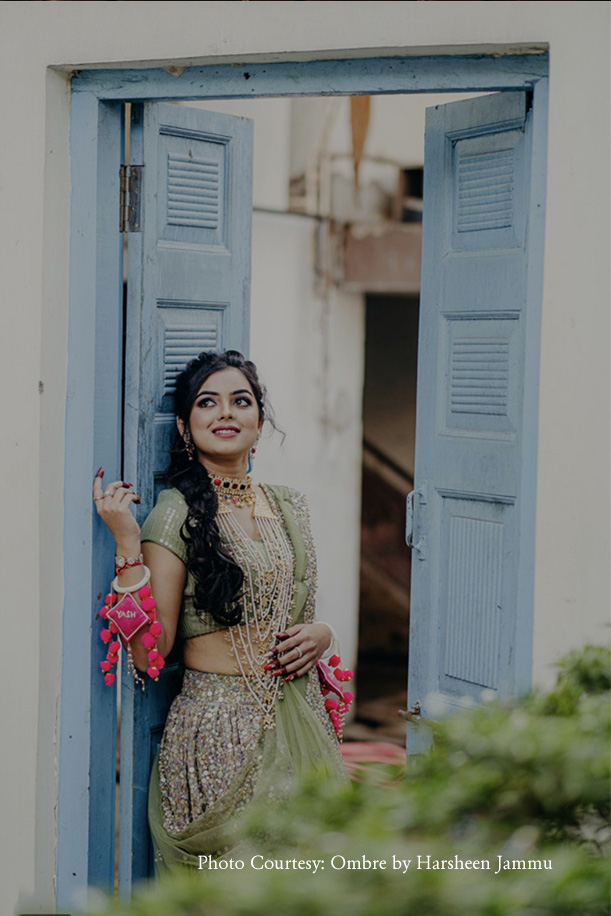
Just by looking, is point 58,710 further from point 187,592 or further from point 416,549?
point 416,549

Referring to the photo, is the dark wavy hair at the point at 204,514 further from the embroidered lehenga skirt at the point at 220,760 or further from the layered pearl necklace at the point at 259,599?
the embroidered lehenga skirt at the point at 220,760

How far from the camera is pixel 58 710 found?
11.1 ft

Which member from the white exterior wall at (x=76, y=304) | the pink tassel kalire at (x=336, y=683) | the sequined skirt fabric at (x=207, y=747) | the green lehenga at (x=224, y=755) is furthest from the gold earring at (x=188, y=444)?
the pink tassel kalire at (x=336, y=683)

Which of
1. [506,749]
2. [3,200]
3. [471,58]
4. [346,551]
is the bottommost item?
[346,551]

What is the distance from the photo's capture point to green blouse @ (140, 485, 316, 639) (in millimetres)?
3369

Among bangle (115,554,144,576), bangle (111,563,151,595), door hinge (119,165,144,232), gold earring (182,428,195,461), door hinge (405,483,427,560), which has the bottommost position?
bangle (111,563,151,595)

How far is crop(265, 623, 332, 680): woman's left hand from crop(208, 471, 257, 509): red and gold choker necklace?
1.25ft

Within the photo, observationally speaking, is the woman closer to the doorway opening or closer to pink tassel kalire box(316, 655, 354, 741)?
pink tassel kalire box(316, 655, 354, 741)

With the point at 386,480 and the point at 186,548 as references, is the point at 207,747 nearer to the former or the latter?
the point at 186,548

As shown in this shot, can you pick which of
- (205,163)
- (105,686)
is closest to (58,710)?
(105,686)

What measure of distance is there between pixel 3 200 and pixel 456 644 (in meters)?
1.66

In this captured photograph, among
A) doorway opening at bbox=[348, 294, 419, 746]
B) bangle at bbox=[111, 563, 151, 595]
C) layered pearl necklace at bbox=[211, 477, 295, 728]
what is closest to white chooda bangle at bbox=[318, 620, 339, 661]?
layered pearl necklace at bbox=[211, 477, 295, 728]

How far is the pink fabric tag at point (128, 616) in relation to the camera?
325cm

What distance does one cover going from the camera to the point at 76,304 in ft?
10.9
